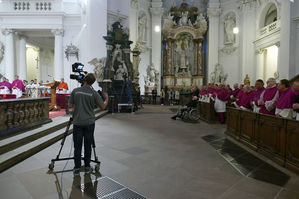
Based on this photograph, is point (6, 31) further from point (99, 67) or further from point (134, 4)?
point (134, 4)

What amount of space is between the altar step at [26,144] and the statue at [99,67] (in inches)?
270

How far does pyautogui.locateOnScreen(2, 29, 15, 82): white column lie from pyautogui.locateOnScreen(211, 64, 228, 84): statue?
57.4 feet

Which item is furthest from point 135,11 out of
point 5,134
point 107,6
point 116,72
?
point 5,134

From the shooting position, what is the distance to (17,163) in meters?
3.89

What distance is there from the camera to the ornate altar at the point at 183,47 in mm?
21703

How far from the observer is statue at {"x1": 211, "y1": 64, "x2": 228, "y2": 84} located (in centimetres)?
2084

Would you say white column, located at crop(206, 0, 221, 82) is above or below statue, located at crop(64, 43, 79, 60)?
above

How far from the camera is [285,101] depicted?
4406 millimetres

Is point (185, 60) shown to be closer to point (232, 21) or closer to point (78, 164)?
point (232, 21)

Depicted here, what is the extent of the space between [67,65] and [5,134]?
468 inches

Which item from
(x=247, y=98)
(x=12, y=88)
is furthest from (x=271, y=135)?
(x=12, y=88)

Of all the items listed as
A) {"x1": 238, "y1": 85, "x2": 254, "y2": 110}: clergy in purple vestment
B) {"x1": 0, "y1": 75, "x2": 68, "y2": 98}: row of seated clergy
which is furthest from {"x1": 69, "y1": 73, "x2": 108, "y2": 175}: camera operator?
{"x1": 0, "y1": 75, "x2": 68, "y2": 98}: row of seated clergy

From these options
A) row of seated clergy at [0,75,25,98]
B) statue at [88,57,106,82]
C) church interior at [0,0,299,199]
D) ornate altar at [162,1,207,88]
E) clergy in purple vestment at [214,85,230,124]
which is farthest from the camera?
ornate altar at [162,1,207,88]

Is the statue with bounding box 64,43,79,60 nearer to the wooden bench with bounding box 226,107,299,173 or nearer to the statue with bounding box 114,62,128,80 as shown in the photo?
the statue with bounding box 114,62,128,80
